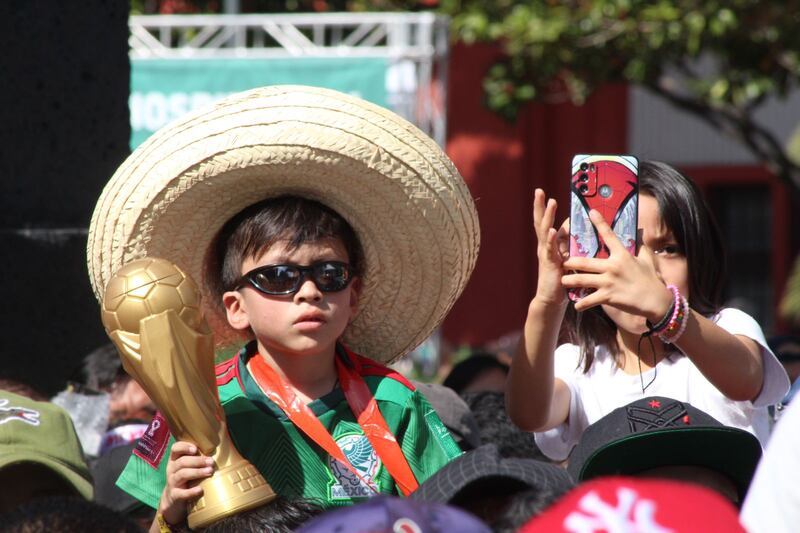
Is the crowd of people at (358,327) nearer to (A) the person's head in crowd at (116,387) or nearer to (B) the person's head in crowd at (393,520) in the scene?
(B) the person's head in crowd at (393,520)

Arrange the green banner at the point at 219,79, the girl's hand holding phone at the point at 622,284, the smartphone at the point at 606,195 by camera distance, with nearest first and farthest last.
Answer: the girl's hand holding phone at the point at 622,284 → the smartphone at the point at 606,195 → the green banner at the point at 219,79

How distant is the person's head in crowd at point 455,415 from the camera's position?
3094 millimetres

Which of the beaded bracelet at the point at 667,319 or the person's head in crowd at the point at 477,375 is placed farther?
the person's head in crowd at the point at 477,375

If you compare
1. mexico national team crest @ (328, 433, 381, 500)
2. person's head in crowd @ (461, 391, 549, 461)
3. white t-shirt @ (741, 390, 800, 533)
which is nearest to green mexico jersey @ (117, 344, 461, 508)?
mexico national team crest @ (328, 433, 381, 500)

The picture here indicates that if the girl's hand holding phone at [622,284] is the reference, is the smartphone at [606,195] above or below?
above

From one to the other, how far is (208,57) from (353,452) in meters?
6.02

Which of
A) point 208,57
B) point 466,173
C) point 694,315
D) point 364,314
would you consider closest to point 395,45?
point 208,57

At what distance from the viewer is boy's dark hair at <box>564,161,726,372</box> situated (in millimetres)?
2713

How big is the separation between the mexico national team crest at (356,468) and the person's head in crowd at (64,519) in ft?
2.24

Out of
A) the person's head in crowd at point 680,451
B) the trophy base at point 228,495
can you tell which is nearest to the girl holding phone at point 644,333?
the person's head in crowd at point 680,451

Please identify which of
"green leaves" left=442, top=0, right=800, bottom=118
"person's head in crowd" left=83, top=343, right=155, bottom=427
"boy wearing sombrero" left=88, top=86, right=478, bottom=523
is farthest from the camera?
"green leaves" left=442, top=0, right=800, bottom=118

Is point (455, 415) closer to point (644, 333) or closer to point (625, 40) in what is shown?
point (644, 333)

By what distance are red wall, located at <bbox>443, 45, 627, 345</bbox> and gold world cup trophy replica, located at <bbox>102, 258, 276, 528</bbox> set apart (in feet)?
33.2

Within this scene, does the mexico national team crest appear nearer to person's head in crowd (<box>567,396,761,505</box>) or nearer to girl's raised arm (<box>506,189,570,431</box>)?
girl's raised arm (<box>506,189,570,431</box>)
